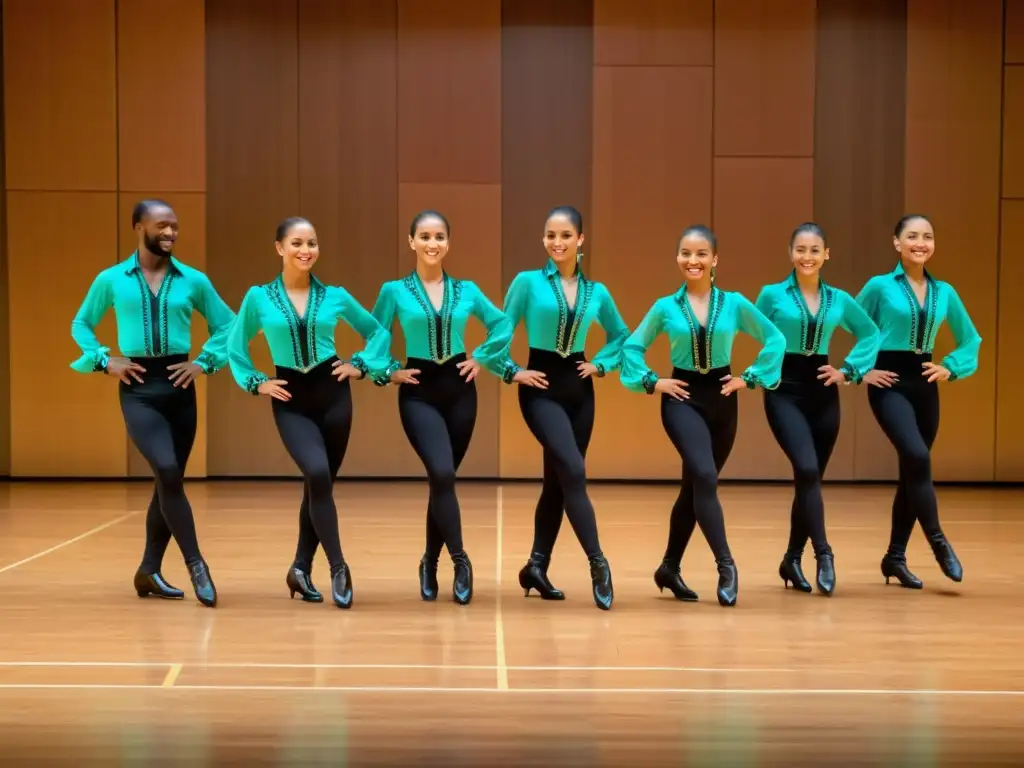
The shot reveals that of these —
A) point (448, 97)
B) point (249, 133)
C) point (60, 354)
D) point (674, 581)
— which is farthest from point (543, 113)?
point (674, 581)

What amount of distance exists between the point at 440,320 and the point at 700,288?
3.33 feet

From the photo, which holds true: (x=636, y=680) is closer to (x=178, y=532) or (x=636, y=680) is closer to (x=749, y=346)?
(x=178, y=532)

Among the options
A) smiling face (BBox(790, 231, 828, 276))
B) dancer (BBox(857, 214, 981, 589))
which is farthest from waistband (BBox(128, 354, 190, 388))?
dancer (BBox(857, 214, 981, 589))

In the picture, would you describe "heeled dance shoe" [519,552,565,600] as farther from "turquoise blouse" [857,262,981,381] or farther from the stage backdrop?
the stage backdrop

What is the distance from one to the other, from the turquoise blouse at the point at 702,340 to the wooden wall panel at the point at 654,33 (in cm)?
466

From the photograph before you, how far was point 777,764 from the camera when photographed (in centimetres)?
306

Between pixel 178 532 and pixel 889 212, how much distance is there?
6.18 meters

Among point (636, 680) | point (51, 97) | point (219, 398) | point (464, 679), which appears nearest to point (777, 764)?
point (636, 680)

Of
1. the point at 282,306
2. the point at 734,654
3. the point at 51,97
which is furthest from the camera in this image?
the point at 51,97

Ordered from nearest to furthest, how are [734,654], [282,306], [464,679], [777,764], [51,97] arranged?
[777,764] → [464,679] → [734,654] → [282,306] → [51,97]

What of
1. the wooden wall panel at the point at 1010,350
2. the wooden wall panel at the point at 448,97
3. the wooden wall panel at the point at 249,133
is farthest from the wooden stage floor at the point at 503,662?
the wooden wall panel at the point at 448,97

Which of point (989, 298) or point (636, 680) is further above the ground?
point (989, 298)

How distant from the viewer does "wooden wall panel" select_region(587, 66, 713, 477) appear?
9.38 metres

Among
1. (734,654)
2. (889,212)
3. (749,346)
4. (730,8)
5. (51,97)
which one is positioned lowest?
(734,654)
